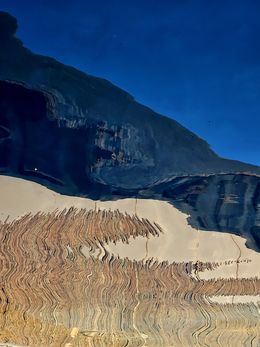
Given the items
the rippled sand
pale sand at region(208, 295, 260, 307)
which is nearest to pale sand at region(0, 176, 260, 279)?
the rippled sand

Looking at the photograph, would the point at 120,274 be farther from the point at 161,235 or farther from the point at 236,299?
the point at 236,299

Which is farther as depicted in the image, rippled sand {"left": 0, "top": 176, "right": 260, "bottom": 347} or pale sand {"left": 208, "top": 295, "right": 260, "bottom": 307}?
pale sand {"left": 208, "top": 295, "right": 260, "bottom": 307}

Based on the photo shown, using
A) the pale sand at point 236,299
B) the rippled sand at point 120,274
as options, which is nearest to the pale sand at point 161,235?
the rippled sand at point 120,274

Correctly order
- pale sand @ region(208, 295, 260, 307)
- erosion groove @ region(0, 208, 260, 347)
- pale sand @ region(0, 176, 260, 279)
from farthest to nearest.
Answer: pale sand @ region(208, 295, 260, 307) < pale sand @ region(0, 176, 260, 279) < erosion groove @ region(0, 208, 260, 347)

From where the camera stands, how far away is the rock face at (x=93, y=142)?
3.39 meters

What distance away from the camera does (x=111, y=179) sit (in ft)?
11.9

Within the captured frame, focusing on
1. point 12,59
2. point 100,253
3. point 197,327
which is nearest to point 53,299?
point 100,253

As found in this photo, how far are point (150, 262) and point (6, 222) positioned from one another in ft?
3.22

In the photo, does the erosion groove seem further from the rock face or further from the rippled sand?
the rock face

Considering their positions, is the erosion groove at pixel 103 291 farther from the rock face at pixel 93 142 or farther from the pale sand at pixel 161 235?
the rock face at pixel 93 142

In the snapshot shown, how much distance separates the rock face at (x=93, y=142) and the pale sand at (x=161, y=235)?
6 centimetres

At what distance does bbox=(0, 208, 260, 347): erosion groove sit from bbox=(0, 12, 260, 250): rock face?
Result: 0.80ft

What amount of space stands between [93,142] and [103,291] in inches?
37.7

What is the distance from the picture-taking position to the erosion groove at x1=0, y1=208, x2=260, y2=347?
3.37m
